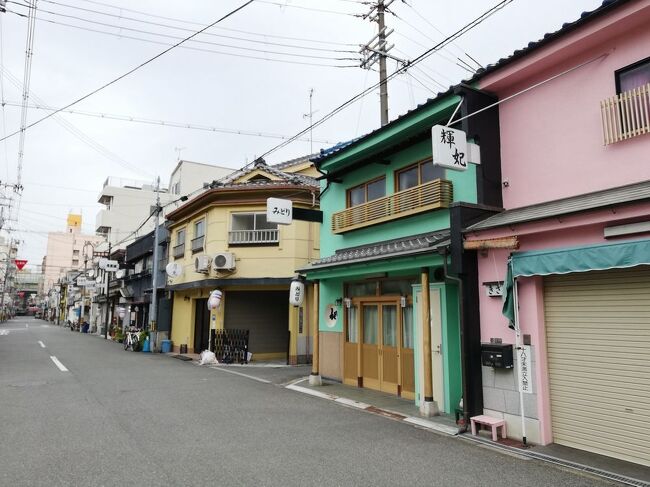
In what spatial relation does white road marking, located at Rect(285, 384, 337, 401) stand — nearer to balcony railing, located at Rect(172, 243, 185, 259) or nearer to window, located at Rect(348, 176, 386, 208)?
window, located at Rect(348, 176, 386, 208)

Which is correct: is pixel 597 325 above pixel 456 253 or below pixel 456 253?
below

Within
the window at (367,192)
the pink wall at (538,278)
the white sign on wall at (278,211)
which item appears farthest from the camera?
the white sign on wall at (278,211)

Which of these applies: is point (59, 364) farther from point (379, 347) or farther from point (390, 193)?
point (390, 193)

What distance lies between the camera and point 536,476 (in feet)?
18.5

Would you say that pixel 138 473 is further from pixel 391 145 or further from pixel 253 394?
pixel 391 145

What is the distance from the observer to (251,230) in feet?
63.7

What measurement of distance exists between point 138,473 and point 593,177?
26.3ft

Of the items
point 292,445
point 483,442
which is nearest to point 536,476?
point 483,442

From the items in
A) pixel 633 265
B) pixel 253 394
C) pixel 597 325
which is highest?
pixel 633 265

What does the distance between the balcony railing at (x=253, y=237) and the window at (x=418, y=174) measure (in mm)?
8699

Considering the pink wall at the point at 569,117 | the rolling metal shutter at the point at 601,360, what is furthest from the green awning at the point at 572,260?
the pink wall at the point at 569,117

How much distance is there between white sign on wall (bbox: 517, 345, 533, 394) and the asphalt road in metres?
1.13

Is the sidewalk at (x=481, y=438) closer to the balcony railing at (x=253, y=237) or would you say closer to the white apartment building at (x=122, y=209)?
the balcony railing at (x=253, y=237)

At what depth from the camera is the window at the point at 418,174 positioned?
10250 millimetres
